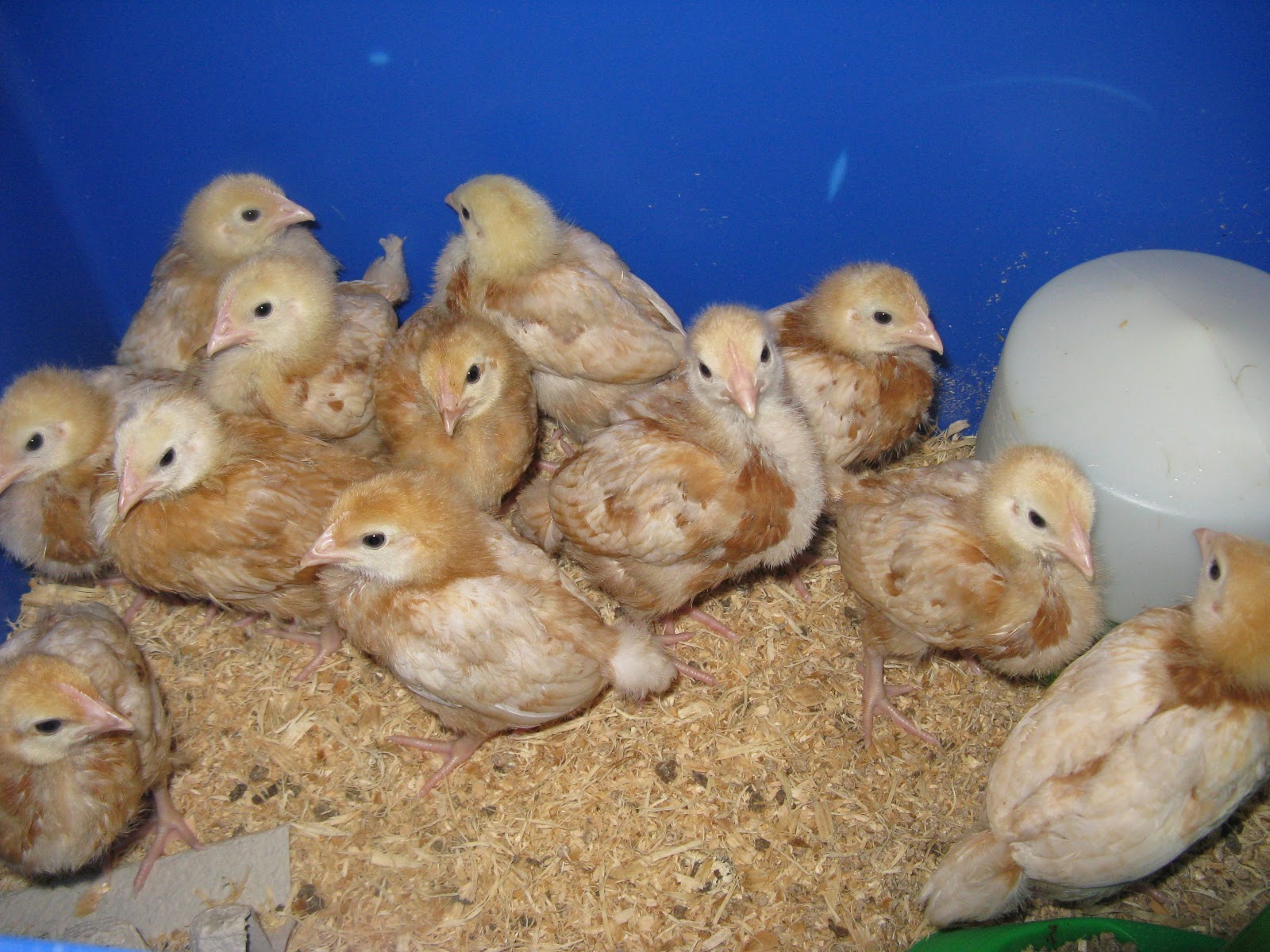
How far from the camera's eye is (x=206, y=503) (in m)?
2.71

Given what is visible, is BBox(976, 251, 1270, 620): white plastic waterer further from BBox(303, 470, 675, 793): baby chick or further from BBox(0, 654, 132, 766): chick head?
BBox(0, 654, 132, 766): chick head

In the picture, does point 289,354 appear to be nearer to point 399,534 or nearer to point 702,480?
point 399,534

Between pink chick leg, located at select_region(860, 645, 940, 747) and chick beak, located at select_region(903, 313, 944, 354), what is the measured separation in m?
1.05

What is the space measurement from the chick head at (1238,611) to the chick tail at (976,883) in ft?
2.46

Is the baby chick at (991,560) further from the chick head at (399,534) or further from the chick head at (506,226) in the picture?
the chick head at (506,226)

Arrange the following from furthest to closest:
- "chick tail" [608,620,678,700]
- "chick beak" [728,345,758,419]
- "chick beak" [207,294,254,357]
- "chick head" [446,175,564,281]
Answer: "chick head" [446,175,564,281], "chick beak" [207,294,254,357], "chick tail" [608,620,678,700], "chick beak" [728,345,758,419]

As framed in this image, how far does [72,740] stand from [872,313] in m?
2.70

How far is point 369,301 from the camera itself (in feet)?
11.1

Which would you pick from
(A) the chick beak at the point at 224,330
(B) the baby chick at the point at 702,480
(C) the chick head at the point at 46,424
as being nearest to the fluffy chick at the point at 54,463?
(C) the chick head at the point at 46,424

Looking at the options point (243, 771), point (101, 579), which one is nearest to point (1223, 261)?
point (243, 771)

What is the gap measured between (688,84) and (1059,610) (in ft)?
7.09

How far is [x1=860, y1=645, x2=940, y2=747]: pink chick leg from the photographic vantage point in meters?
3.04

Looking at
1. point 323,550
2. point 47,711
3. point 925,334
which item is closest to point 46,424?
point 47,711

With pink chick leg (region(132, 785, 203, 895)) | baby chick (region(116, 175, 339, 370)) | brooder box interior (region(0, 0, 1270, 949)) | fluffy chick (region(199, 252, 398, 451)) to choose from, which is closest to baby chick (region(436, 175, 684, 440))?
brooder box interior (region(0, 0, 1270, 949))
